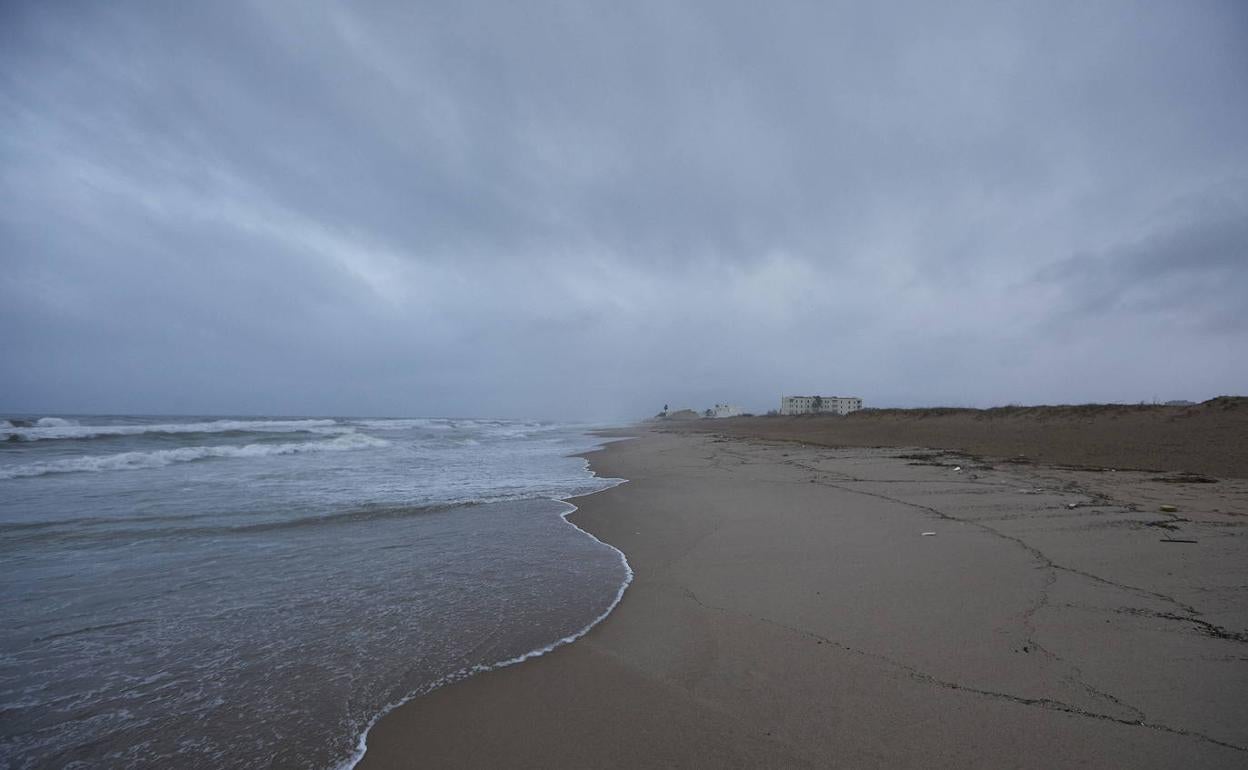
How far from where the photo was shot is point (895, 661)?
2.68 meters

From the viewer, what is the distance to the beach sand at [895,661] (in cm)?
202

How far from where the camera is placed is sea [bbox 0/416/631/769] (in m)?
2.27

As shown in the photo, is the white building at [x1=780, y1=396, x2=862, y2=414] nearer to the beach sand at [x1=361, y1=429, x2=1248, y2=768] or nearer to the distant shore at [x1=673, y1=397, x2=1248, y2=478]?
the distant shore at [x1=673, y1=397, x2=1248, y2=478]

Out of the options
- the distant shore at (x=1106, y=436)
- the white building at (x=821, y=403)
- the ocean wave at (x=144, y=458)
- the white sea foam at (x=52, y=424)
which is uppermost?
the white building at (x=821, y=403)

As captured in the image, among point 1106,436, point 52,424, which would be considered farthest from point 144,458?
point 1106,436

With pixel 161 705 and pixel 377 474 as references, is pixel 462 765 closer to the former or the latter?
pixel 161 705

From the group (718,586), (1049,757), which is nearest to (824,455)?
(718,586)

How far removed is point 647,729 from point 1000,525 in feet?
17.0

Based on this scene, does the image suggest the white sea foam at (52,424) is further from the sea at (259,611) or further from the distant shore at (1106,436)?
the distant shore at (1106,436)

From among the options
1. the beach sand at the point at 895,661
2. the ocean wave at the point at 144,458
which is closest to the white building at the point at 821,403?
the ocean wave at the point at 144,458

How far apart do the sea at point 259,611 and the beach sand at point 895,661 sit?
41 centimetres

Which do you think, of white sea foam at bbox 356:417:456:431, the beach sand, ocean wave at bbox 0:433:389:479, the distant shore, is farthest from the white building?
the beach sand

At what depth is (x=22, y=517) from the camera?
21.4 ft

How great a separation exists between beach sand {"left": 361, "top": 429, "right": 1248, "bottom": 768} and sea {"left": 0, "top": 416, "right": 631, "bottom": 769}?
0.41 meters
